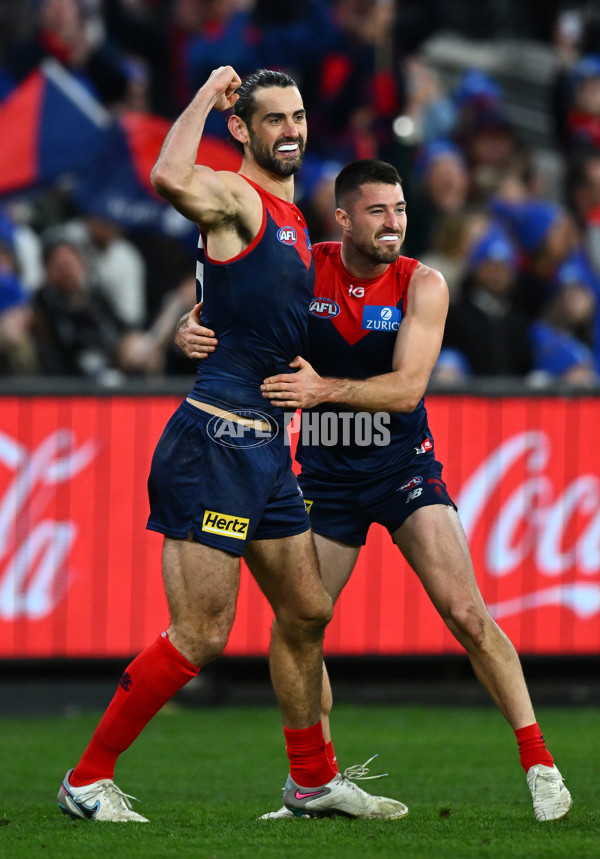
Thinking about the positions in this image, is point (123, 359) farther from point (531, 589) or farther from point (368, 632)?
point (531, 589)

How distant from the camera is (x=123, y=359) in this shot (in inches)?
383

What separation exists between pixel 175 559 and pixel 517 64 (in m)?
13.1

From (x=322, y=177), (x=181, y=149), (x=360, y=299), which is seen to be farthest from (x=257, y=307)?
(x=322, y=177)

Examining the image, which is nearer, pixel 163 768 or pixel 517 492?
pixel 163 768

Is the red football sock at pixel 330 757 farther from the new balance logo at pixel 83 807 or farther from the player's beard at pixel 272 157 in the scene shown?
the player's beard at pixel 272 157

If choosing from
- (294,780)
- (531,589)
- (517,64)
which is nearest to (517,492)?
(531,589)

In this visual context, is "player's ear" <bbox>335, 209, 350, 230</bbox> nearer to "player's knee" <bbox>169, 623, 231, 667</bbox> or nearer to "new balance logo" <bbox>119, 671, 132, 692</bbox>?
"player's knee" <bbox>169, 623, 231, 667</bbox>

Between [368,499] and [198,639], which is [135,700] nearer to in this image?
[198,639]

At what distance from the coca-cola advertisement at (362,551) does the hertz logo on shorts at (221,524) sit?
359cm

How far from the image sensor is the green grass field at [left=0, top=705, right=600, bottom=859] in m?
4.52

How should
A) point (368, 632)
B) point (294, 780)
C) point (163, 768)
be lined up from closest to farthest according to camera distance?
point (294, 780)
point (163, 768)
point (368, 632)

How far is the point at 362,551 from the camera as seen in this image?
335 inches

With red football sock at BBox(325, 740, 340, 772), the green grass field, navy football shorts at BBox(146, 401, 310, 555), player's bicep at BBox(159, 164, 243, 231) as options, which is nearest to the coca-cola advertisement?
the green grass field

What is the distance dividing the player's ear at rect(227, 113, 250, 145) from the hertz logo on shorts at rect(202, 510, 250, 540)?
1406 mm
